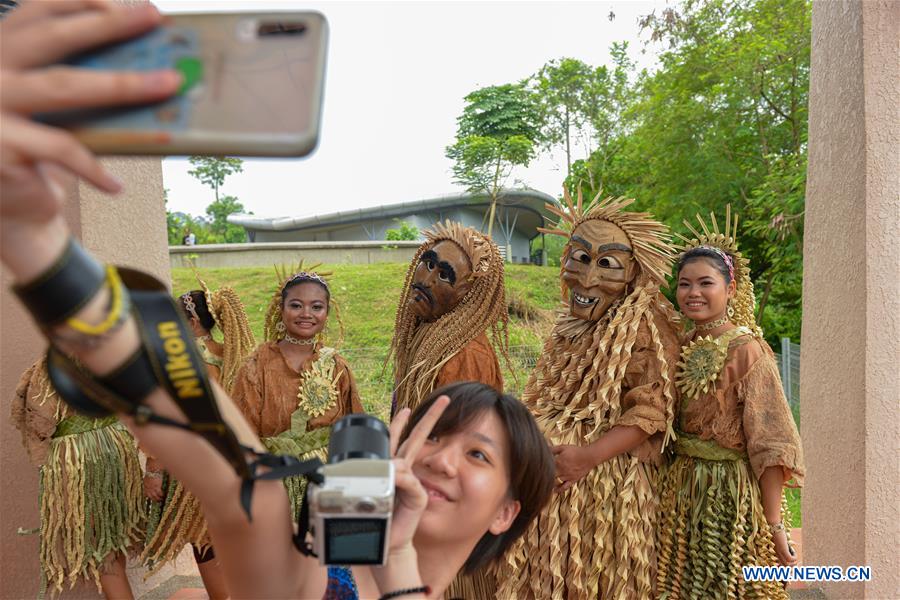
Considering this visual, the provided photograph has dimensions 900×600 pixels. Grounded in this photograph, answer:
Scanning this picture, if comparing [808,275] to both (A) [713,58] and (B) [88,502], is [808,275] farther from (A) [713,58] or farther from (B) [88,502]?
(A) [713,58]

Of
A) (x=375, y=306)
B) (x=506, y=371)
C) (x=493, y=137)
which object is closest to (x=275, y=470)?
(x=506, y=371)

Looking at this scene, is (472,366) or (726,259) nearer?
(726,259)

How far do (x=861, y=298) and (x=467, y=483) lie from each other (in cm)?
265

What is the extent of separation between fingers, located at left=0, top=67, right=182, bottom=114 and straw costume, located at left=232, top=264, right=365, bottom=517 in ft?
9.55

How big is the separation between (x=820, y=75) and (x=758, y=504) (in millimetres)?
2373

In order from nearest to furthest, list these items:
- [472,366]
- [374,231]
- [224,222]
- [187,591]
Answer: [472,366] < [187,591] < [374,231] < [224,222]

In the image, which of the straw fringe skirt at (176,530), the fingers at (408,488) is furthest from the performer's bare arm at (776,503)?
the straw fringe skirt at (176,530)

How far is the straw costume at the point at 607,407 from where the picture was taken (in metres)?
2.79

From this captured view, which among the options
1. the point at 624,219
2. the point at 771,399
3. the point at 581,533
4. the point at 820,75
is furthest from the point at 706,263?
the point at 820,75

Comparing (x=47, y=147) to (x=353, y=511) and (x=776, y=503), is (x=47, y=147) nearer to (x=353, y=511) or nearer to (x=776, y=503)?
(x=353, y=511)

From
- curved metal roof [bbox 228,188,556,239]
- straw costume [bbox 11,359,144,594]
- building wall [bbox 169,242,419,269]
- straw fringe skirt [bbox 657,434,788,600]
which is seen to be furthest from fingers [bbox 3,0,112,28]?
curved metal roof [bbox 228,188,556,239]

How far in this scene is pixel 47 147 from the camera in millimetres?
601

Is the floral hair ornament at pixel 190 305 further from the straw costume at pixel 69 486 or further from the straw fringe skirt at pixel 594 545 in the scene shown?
the straw fringe skirt at pixel 594 545

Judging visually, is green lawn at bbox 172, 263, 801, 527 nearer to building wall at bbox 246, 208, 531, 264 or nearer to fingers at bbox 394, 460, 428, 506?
fingers at bbox 394, 460, 428, 506
